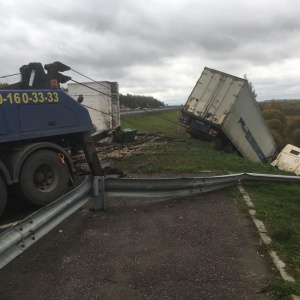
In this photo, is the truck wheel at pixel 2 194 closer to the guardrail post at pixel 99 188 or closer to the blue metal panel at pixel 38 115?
the blue metal panel at pixel 38 115

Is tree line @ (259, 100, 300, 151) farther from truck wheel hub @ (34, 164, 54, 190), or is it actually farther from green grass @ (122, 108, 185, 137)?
truck wheel hub @ (34, 164, 54, 190)

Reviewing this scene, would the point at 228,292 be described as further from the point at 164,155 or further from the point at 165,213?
the point at 164,155

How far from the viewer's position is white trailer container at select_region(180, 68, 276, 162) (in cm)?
1502

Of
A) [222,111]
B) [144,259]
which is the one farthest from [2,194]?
[222,111]

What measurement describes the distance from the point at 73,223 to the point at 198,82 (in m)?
12.0

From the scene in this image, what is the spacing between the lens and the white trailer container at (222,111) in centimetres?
1502

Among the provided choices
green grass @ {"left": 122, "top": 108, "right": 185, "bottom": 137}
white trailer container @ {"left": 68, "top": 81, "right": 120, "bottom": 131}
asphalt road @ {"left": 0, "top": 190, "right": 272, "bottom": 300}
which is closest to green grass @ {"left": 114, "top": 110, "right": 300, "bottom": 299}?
asphalt road @ {"left": 0, "top": 190, "right": 272, "bottom": 300}

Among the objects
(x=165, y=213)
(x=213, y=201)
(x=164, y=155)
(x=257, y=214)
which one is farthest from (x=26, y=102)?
(x=164, y=155)

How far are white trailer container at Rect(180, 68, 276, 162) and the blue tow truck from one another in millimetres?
9002

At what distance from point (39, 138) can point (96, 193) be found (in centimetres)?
174

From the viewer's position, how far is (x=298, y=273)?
11.7ft

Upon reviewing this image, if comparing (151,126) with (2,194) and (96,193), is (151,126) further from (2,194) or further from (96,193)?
(96,193)

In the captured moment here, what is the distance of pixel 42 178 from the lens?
20.5 feet

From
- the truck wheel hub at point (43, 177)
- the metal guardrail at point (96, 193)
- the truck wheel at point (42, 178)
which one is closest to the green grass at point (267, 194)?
the metal guardrail at point (96, 193)
